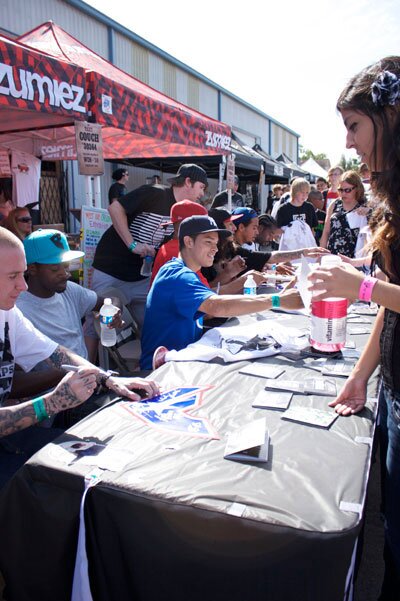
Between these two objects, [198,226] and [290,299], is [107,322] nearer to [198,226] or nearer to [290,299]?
[198,226]

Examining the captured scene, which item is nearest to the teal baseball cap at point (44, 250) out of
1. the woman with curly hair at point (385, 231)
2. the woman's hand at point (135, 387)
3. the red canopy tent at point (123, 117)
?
the woman's hand at point (135, 387)

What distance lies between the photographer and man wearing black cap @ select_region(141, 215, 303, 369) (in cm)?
225

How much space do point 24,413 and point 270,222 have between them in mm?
4144

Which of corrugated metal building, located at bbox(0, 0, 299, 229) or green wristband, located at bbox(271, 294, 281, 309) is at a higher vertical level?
corrugated metal building, located at bbox(0, 0, 299, 229)

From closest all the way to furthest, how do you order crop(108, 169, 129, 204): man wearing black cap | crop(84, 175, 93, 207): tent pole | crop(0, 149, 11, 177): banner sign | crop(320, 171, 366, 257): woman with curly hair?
crop(84, 175, 93, 207): tent pole < crop(320, 171, 366, 257): woman with curly hair < crop(0, 149, 11, 177): banner sign < crop(108, 169, 129, 204): man wearing black cap

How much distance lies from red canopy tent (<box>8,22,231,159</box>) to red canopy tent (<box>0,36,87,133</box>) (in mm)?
188


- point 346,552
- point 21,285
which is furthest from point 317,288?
point 21,285

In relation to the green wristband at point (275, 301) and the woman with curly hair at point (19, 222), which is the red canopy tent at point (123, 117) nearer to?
the woman with curly hair at point (19, 222)

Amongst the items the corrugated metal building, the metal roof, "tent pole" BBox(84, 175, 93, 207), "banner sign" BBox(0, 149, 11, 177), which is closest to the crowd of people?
"tent pole" BBox(84, 175, 93, 207)

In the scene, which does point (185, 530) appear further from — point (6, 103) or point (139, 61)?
point (139, 61)

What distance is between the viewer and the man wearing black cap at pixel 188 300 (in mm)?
2250

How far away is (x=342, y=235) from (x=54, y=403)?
3.84 m

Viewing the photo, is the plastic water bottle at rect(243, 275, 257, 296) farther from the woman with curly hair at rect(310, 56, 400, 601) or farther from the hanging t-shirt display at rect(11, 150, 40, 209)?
the hanging t-shirt display at rect(11, 150, 40, 209)

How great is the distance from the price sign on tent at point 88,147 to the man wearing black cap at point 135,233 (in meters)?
0.34
